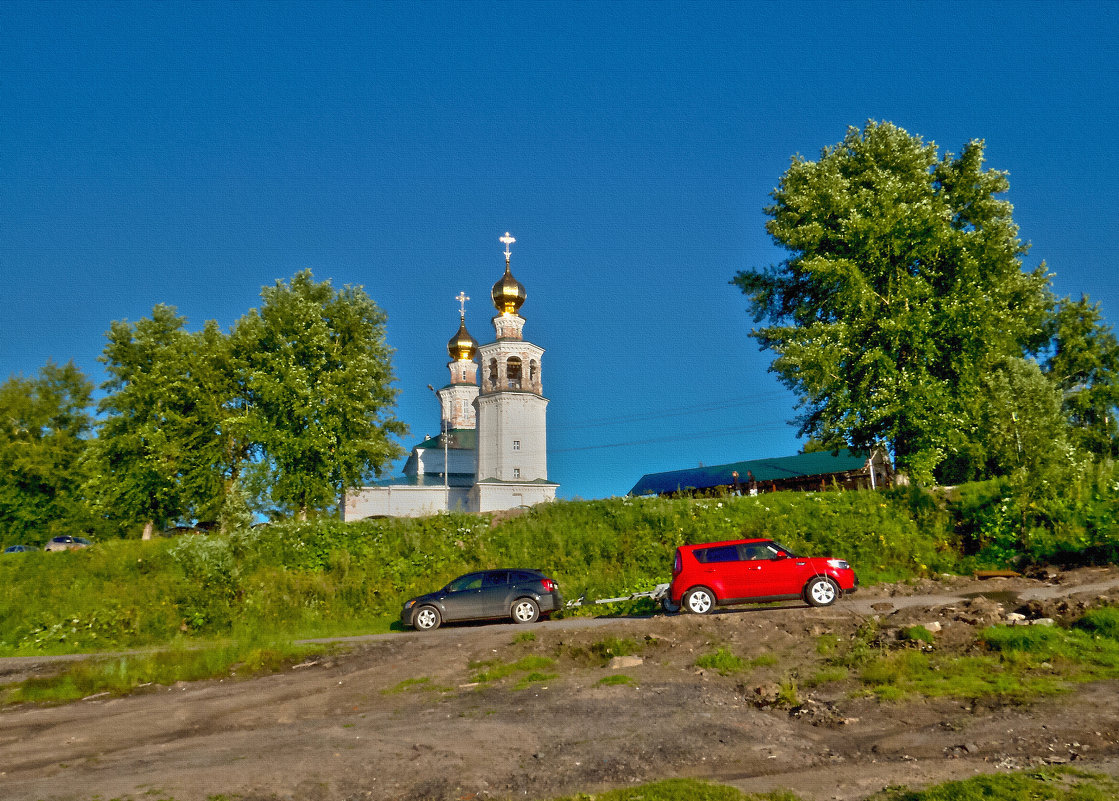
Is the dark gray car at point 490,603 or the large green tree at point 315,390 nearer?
the dark gray car at point 490,603

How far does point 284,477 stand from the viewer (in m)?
34.2

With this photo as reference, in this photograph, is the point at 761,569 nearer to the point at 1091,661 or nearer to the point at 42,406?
the point at 1091,661

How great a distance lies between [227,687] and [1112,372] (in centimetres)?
4573

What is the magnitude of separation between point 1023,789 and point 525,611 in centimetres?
1468

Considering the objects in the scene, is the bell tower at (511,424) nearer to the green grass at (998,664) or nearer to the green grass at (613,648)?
the green grass at (613,648)

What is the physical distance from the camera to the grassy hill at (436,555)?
2123 centimetres

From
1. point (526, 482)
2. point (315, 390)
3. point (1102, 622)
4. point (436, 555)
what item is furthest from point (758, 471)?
point (1102, 622)

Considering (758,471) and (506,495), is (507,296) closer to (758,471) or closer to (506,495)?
(506,495)

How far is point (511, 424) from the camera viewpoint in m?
58.2

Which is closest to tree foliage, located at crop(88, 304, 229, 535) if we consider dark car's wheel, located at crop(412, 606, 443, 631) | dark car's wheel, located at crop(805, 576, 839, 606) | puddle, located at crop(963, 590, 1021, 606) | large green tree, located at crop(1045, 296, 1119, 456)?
dark car's wheel, located at crop(412, 606, 443, 631)

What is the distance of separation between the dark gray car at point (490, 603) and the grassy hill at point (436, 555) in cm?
206

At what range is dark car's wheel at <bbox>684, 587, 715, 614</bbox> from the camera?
16.9 meters

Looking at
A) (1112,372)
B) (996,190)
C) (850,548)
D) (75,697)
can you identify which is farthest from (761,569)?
(1112,372)

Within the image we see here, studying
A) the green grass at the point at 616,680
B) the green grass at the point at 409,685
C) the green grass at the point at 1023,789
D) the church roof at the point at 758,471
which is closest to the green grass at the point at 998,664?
the green grass at the point at 616,680
